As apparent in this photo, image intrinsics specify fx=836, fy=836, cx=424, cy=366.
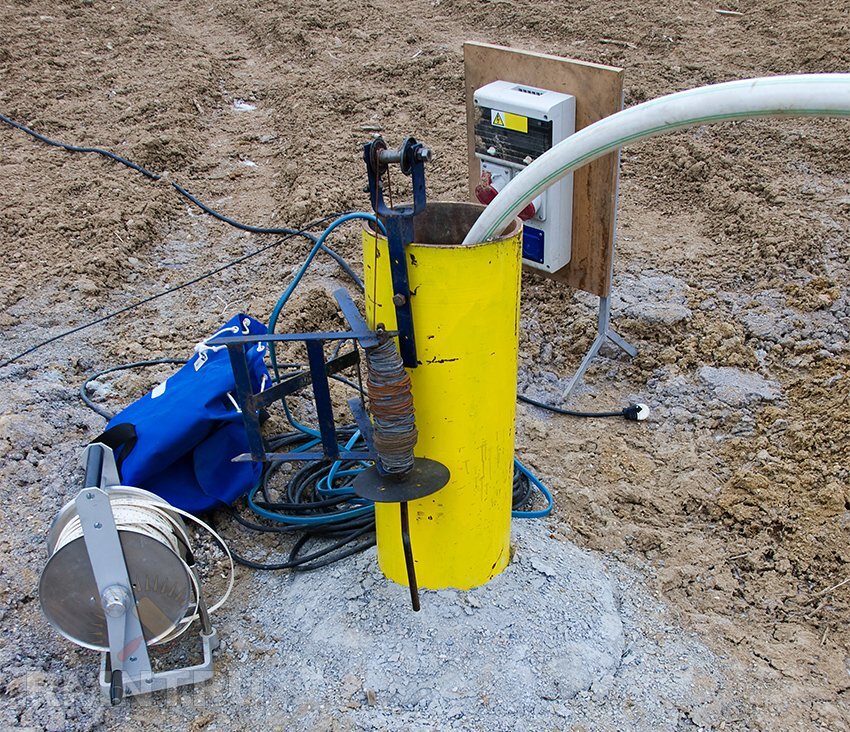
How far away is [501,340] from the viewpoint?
2.44m

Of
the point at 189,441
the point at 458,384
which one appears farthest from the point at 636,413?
the point at 189,441

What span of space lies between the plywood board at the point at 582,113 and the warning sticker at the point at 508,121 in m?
0.18

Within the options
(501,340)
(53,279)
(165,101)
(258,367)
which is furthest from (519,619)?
(165,101)

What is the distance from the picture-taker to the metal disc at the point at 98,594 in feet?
8.09

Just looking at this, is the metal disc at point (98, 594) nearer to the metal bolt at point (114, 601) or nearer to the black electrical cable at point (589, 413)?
the metal bolt at point (114, 601)

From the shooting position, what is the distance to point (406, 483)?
8.08 ft

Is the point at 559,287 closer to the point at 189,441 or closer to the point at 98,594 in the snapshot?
the point at 189,441

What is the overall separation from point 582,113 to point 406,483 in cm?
196

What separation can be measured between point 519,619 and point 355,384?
1.75 meters

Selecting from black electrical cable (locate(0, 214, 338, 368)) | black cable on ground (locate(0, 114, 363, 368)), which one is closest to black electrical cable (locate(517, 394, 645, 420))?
black cable on ground (locate(0, 114, 363, 368))

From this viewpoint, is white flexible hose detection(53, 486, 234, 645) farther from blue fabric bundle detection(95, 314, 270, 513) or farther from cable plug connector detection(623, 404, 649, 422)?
cable plug connector detection(623, 404, 649, 422)

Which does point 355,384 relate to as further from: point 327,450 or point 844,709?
point 844,709

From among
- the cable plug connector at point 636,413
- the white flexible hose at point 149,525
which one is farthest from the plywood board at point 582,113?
the white flexible hose at point 149,525

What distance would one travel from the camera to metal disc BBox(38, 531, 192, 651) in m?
2.46
